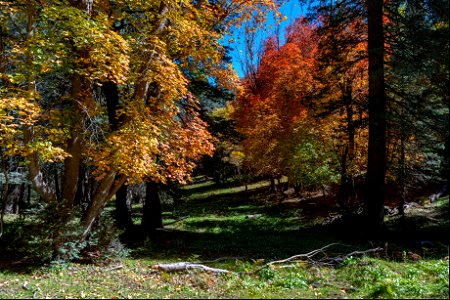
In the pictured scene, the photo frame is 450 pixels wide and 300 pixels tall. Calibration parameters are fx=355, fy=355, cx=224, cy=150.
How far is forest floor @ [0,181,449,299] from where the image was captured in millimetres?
5855

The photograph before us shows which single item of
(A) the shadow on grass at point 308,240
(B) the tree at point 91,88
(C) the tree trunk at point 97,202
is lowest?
(A) the shadow on grass at point 308,240

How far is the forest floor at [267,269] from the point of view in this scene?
5.86 m

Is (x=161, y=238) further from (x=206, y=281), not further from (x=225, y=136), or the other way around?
(x=206, y=281)

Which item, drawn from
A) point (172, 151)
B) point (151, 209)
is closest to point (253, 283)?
point (172, 151)

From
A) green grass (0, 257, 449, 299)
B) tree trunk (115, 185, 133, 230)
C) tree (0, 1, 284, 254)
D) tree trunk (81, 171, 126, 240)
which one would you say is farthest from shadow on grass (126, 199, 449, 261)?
tree (0, 1, 284, 254)

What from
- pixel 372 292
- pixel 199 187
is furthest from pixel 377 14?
pixel 199 187

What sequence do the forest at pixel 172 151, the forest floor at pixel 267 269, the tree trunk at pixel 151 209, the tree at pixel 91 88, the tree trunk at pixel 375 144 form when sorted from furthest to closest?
1. the tree trunk at pixel 151 209
2. the tree trunk at pixel 375 144
3. the tree at pixel 91 88
4. the forest at pixel 172 151
5. the forest floor at pixel 267 269

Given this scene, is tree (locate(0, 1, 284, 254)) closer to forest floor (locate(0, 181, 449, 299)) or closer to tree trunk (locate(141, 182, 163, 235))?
forest floor (locate(0, 181, 449, 299))

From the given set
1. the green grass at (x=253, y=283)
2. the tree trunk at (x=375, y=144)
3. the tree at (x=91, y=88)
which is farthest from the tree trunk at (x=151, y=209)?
the tree trunk at (x=375, y=144)

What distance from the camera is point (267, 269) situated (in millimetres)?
6875

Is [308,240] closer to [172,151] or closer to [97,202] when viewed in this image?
[172,151]

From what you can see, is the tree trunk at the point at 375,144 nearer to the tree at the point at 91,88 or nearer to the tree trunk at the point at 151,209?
the tree at the point at 91,88

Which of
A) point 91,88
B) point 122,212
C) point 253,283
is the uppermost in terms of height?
point 91,88

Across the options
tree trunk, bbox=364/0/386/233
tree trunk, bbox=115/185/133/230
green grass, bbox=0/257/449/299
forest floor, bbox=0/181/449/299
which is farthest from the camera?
tree trunk, bbox=115/185/133/230
